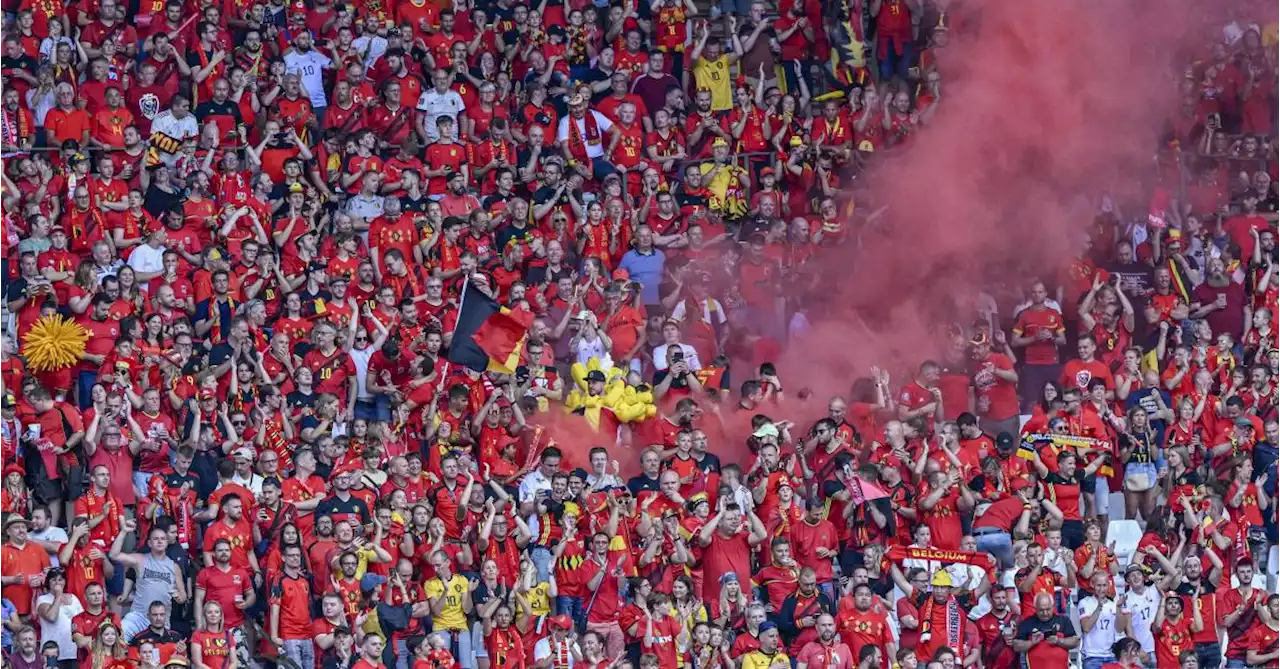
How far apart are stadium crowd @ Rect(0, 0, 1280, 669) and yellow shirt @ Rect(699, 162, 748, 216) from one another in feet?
0.13

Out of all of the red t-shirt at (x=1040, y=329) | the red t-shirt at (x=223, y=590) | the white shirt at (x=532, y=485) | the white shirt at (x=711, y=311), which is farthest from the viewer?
the red t-shirt at (x=1040, y=329)

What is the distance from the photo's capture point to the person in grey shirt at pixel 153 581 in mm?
18656

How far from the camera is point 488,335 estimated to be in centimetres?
2147

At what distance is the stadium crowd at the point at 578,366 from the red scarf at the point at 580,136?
27mm

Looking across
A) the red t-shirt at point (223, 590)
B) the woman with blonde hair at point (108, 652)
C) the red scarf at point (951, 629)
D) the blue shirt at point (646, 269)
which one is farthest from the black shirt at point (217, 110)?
the red scarf at point (951, 629)

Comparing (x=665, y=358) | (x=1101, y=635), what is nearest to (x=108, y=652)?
(x=665, y=358)

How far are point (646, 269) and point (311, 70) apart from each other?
11.2ft

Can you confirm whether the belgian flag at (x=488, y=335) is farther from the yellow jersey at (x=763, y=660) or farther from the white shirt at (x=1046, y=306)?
the white shirt at (x=1046, y=306)

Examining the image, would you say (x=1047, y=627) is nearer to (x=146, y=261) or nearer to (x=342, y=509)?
(x=342, y=509)

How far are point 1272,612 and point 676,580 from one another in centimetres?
436

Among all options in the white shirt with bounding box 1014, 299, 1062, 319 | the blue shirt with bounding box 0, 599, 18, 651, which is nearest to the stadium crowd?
the blue shirt with bounding box 0, 599, 18, 651

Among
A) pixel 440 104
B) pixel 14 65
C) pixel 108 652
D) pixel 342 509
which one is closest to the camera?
pixel 108 652

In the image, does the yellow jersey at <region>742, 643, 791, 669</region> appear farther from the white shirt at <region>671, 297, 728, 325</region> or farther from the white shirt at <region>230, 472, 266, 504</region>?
the white shirt at <region>671, 297, 728, 325</region>

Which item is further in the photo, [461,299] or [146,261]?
[461,299]
